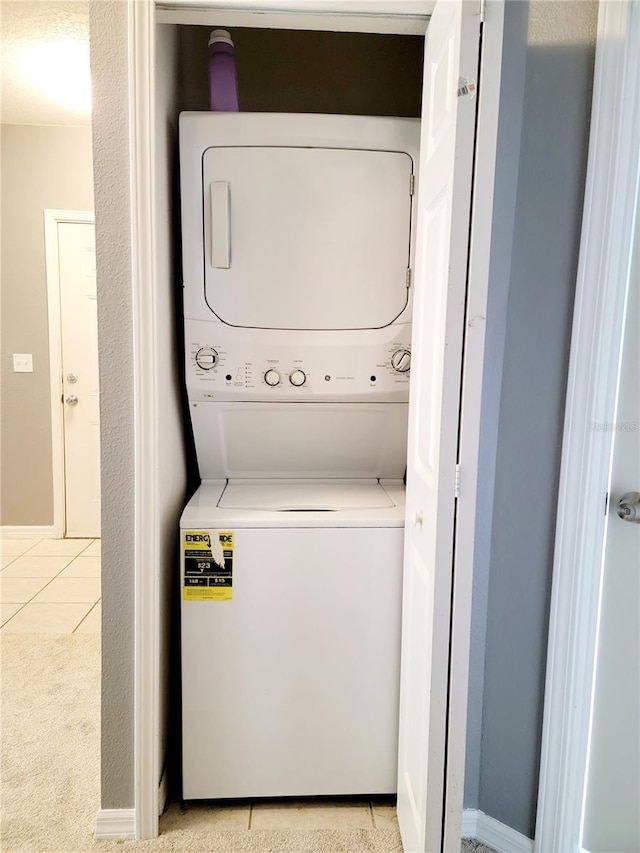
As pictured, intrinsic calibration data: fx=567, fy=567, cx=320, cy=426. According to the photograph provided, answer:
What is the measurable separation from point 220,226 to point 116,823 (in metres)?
1.61

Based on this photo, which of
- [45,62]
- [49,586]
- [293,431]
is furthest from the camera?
[49,586]

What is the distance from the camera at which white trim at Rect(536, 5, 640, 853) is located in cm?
119

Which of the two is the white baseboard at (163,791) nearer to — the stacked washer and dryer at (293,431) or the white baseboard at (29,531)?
the stacked washer and dryer at (293,431)

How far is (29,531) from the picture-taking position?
369cm

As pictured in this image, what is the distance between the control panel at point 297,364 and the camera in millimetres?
1651

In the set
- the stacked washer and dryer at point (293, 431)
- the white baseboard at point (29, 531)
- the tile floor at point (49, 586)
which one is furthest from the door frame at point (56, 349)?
the stacked washer and dryer at point (293, 431)

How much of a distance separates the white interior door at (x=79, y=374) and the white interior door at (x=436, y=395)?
9.07 feet

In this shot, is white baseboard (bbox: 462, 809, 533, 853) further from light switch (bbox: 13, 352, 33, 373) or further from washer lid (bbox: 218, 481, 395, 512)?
light switch (bbox: 13, 352, 33, 373)

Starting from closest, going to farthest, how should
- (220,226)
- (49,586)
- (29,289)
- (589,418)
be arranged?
(589,418)
(220,226)
(49,586)
(29,289)

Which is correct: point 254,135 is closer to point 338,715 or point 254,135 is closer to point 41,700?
point 338,715

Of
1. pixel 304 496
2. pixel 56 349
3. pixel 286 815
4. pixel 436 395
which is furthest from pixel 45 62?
pixel 286 815

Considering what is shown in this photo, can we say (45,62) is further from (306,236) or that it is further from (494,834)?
(494,834)

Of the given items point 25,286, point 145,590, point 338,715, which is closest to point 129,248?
point 145,590

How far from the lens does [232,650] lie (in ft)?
4.92
